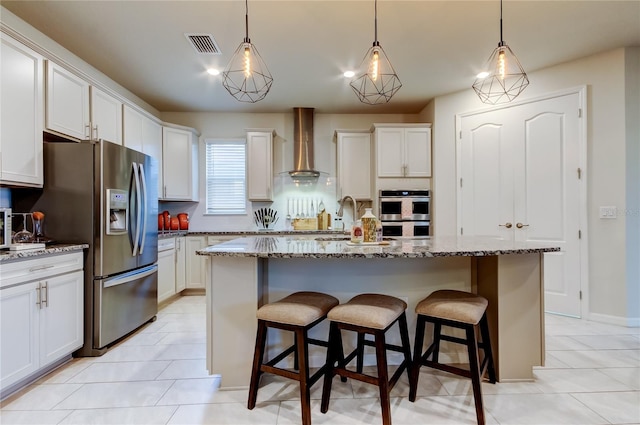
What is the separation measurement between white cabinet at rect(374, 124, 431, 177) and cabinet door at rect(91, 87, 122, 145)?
316cm

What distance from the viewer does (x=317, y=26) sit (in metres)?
2.61

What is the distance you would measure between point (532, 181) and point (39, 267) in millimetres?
4667

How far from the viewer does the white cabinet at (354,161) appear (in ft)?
14.9

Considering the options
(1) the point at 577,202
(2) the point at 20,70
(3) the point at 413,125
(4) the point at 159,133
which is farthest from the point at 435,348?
(4) the point at 159,133

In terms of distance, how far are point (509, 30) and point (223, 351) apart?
3.51 metres

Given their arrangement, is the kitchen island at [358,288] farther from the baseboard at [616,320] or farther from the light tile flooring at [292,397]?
the baseboard at [616,320]

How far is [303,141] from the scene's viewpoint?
4668 mm

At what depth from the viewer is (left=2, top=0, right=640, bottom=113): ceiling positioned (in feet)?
7.82

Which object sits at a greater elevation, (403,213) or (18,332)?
(403,213)

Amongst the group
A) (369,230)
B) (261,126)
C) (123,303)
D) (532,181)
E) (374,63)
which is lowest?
(123,303)

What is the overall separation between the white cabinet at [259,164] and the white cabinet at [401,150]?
Result: 1.60 metres

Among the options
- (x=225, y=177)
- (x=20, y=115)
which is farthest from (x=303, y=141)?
(x=20, y=115)

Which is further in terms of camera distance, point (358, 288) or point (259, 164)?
point (259, 164)

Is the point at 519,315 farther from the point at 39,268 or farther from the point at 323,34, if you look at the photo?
the point at 39,268
